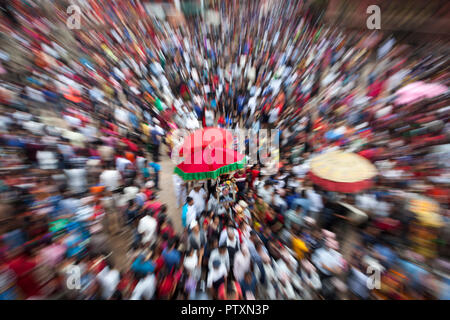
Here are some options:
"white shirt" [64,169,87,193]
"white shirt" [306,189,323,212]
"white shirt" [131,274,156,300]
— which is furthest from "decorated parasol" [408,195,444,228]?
"white shirt" [64,169,87,193]

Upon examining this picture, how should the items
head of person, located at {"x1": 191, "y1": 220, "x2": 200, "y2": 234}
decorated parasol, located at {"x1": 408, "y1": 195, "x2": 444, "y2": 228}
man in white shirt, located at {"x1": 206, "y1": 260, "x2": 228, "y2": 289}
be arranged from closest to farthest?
man in white shirt, located at {"x1": 206, "y1": 260, "x2": 228, "y2": 289} → decorated parasol, located at {"x1": 408, "y1": 195, "x2": 444, "y2": 228} → head of person, located at {"x1": 191, "y1": 220, "x2": 200, "y2": 234}

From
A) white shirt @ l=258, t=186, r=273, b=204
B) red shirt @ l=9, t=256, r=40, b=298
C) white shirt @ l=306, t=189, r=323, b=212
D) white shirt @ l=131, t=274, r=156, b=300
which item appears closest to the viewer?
red shirt @ l=9, t=256, r=40, b=298

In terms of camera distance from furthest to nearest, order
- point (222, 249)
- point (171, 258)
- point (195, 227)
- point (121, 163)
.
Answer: point (121, 163) < point (195, 227) < point (222, 249) < point (171, 258)

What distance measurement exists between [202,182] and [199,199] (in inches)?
17.5

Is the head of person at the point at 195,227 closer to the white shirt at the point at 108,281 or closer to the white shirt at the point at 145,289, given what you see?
the white shirt at the point at 145,289

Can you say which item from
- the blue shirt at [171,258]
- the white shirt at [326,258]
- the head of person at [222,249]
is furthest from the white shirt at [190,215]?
the white shirt at [326,258]

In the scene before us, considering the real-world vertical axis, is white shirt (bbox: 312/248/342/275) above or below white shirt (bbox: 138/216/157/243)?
below

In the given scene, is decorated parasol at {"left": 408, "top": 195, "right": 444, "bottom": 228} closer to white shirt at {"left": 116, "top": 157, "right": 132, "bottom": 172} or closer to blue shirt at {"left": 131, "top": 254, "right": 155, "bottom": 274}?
blue shirt at {"left": 131, "top": 254, "right": 155, "bottom": 274}

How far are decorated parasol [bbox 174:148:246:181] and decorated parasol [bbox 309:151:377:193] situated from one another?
1.13 metres

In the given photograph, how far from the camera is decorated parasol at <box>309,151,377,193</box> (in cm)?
200

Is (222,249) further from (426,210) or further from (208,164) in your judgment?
(426,210)

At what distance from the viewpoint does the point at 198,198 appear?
8.30 feet

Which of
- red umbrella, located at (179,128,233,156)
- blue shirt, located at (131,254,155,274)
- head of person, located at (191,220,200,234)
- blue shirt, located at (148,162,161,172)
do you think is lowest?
blue shirt, located at (131,254,155,274)

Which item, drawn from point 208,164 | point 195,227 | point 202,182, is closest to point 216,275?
point 195,227
